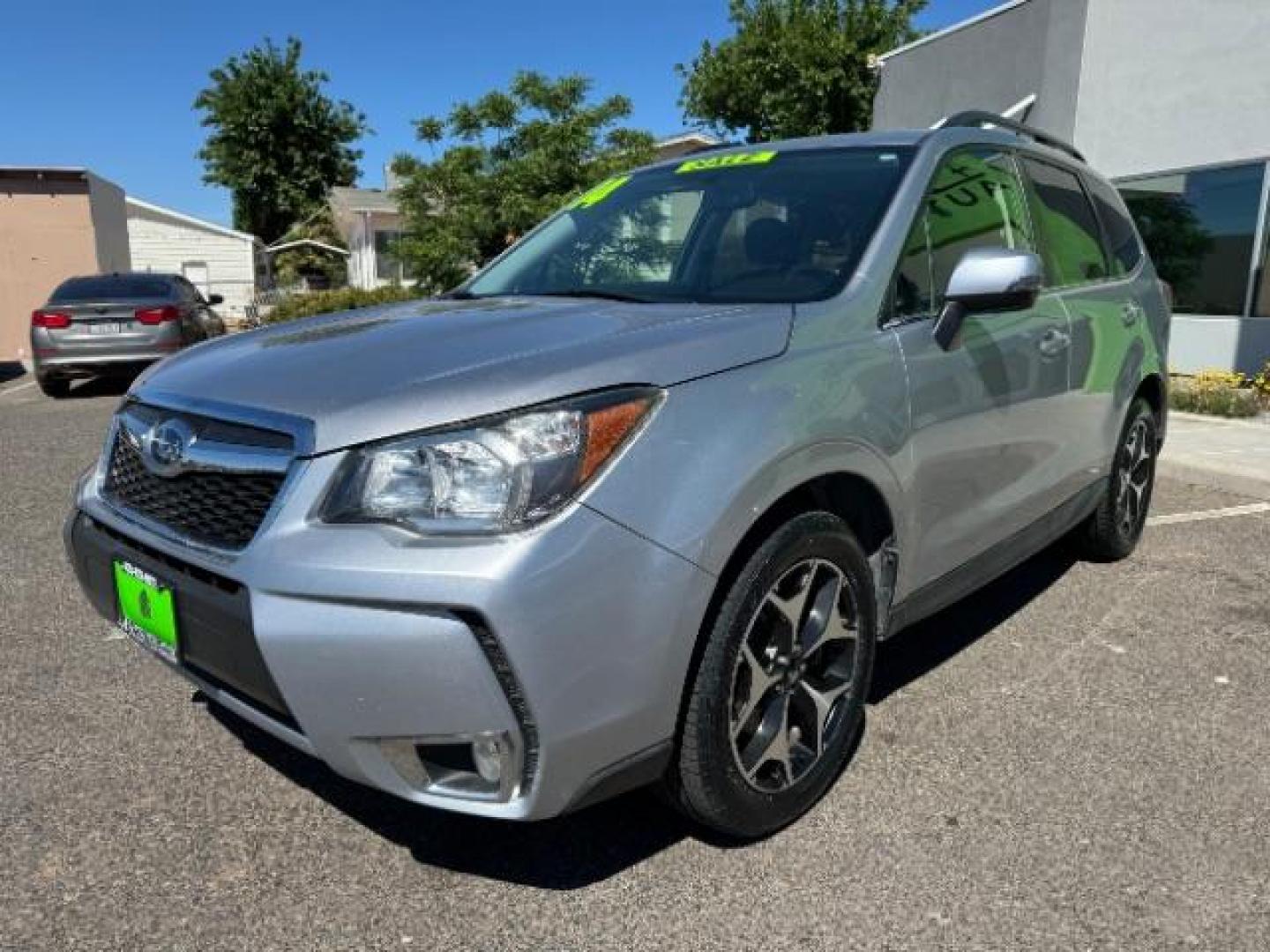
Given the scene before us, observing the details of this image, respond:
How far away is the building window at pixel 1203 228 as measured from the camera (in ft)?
34.7

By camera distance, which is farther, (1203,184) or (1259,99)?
(1203,184)

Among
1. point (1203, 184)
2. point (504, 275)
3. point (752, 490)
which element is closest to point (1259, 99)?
point (1203, 184)

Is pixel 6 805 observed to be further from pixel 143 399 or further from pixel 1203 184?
pixel 1203 184

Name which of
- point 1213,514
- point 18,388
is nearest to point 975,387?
point 1213,514

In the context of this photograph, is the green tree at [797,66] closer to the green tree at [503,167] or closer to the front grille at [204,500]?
the green tree at [503,167]

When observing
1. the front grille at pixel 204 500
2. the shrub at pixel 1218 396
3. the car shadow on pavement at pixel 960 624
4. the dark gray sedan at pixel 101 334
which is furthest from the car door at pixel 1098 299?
the dark gray sedan at pixel 101 334

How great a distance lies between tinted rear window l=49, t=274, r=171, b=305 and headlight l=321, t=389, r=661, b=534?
37.2 feet

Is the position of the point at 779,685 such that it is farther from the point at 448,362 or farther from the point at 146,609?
the point at 146,609

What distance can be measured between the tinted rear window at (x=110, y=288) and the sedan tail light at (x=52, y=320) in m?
0.21

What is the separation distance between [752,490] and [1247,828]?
1569 mm

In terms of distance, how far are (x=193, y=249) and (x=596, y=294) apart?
40879 mm

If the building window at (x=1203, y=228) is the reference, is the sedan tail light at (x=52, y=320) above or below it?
below

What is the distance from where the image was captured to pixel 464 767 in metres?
2.06

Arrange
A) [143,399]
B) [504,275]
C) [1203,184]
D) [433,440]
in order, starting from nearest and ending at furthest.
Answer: [433,440] → [143,399] → [504,275] → [1203,184]
